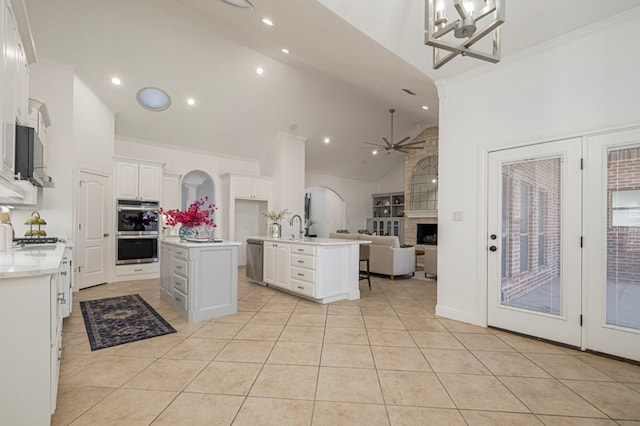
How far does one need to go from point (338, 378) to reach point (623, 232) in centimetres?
266

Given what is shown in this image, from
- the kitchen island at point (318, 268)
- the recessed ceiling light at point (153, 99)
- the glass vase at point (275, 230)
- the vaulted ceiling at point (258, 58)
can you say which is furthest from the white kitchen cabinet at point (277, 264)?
the recessed ceiling light at point (153, 99)

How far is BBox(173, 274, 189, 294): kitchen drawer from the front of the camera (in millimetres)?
3490

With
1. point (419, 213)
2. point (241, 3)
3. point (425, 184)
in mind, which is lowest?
point (419, 213)

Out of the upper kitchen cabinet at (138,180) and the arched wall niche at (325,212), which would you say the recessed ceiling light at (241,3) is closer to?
the upper kitchen cabinet at (138,180)

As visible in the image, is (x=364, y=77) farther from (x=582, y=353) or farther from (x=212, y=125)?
(x=582, y=353)

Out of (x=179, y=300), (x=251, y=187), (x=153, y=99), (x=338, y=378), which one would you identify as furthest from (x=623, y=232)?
(x=153, y=99)

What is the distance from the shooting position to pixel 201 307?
A: 3.45 metres

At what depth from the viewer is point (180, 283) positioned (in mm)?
3637

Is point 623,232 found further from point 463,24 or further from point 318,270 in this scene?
point 318,270

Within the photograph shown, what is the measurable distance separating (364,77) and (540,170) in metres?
2.61

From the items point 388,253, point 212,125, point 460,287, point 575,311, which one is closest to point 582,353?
point 575,311

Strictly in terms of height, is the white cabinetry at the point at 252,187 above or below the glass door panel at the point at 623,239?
above

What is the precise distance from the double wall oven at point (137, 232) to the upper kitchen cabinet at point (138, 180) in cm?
12

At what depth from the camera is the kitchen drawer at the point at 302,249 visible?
419 cm
